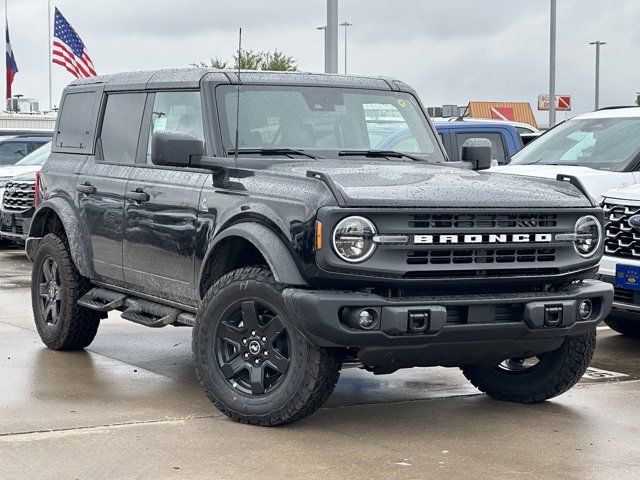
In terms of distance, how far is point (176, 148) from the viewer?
23.1ft

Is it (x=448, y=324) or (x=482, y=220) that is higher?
(x=482, y=220)

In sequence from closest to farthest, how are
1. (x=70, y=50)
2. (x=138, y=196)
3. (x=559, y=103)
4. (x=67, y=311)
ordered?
(x=138, y=196)
(x=67, y=311)
(x=70, y=50)
(x=559, y=103)

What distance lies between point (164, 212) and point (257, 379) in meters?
1.44

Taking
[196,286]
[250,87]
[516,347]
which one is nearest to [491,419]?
[516,347]

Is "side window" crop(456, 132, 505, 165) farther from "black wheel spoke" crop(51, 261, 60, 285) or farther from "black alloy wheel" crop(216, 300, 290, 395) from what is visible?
"black alloy wheel" crop(216, 300, 290, 395)

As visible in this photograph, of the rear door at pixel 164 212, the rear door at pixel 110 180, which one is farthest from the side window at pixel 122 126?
the rear door at pixel 164 212

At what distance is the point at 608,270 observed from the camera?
30.0ft

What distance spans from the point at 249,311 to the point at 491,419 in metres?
1.51

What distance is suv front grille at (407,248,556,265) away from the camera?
625 centimetres

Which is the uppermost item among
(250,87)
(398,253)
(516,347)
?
(250,87)

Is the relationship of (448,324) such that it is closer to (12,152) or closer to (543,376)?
(543,376)

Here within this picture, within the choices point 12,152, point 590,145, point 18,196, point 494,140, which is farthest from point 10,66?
point 590,145

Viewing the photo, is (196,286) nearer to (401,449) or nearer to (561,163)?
(401,449)

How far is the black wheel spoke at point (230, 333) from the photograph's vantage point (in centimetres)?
662
